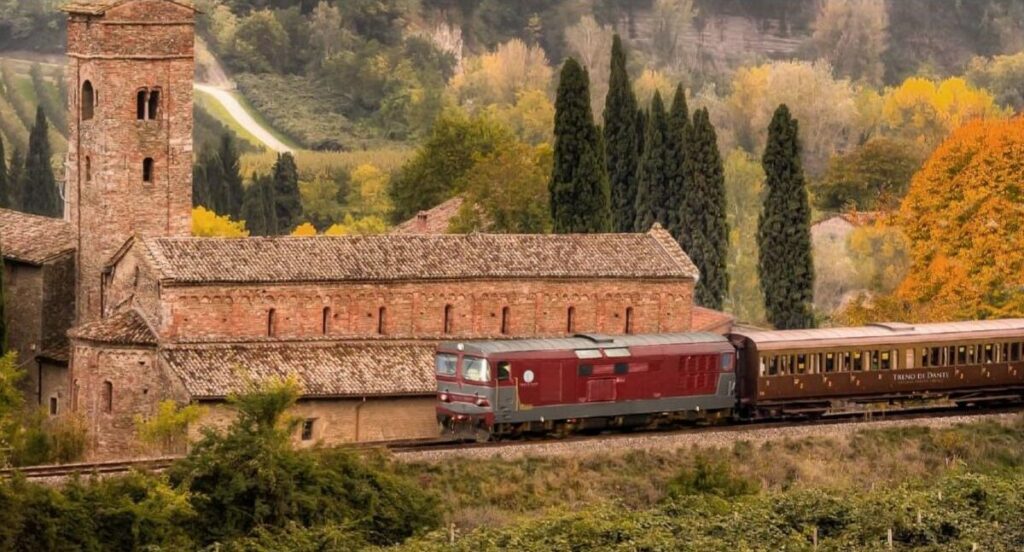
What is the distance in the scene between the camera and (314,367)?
7712 centimetres

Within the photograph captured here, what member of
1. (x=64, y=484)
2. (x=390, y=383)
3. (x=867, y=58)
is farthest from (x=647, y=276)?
(x=867, y=58)

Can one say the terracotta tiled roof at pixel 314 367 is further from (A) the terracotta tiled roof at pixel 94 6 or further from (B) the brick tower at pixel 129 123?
(A) the terracotta tiled roof at pixel 94 6

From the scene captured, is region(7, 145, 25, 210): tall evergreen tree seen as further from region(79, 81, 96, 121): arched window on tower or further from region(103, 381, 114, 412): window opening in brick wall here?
region(103, 381, 114, 412): window opening in brick wall

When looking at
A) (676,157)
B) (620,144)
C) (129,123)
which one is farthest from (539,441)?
(620,144)

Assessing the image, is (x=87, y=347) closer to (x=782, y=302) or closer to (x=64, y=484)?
(x=64, y=484)

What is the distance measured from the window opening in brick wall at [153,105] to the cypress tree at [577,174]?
14775 millimetres

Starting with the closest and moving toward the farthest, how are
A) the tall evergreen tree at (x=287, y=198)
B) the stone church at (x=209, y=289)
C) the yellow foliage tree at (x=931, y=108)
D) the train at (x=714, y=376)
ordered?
the train at (x=714, y=376) → the stone church at (x=209, y=289) → the tall evergreen tree at (x=287, y=198) → the yellow foliage tree at (x=931, y=108)

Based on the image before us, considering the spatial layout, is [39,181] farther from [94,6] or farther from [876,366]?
[876,366]

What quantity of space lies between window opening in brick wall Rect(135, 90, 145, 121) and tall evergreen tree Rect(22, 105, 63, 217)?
35.0m

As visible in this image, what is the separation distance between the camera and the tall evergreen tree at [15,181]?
11612 cm

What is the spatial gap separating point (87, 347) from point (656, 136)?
1174 inches

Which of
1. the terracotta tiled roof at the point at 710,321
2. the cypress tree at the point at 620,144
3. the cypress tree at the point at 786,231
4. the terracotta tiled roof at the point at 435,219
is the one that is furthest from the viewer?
the cypress tree at the point at 620,144

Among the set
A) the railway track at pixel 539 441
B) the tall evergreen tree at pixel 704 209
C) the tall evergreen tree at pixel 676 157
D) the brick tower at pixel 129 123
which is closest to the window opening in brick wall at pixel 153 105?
the brick tower at pixel 129 123

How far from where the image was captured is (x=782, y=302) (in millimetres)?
98062
